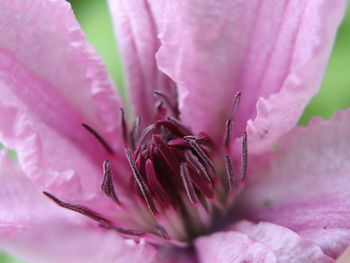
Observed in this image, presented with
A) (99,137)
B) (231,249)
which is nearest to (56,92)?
(99,137)

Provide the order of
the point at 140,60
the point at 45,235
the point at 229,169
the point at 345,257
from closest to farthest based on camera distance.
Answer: the point at 45,235 → the point at 345,257 → the point at 229,169 → the point at 140,60

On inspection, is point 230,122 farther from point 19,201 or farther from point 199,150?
point 19,201

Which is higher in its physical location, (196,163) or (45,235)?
(45,235)

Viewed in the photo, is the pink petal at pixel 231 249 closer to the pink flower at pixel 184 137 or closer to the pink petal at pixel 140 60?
the pink flower at pixel 184 137

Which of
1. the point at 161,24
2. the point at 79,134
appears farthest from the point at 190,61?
the point at 79,134

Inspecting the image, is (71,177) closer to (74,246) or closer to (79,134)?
(79,134)

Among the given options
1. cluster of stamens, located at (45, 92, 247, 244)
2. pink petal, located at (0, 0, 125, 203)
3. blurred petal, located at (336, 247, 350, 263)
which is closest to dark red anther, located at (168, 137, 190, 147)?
cluster of stamens, located at (45, 92, 247, 244)
